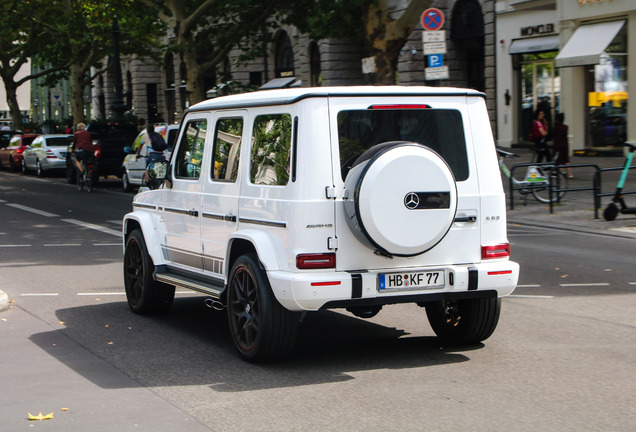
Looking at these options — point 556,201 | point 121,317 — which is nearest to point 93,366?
point 121,317

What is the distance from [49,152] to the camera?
35.6 m

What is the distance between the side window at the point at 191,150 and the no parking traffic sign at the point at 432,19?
1080 centimetres

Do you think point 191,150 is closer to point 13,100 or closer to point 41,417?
point 41,417

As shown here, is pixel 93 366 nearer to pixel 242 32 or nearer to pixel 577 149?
pixel 577 149

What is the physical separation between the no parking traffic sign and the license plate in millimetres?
12291

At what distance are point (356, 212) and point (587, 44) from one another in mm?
23337

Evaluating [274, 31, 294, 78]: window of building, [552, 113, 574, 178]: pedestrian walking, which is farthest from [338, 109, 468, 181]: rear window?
[274, 31, 294, 78]: window of building

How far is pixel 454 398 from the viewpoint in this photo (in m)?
5.80

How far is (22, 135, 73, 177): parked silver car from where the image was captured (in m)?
35.4

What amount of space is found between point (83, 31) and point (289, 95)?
132 ft

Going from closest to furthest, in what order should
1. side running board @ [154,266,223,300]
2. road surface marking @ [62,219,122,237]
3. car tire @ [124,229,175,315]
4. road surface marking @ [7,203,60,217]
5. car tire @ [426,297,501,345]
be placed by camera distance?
car tire @ [426,297,501,345] < side running board @ [154,266,223,300] < car tire @ [124,229,175,315] < road surface marking @ [62,219,122,237] < road surface marking @ [7,203,60,217]

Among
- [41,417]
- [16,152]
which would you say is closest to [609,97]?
[16,152]

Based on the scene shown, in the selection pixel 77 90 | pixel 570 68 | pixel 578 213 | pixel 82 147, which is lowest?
pixel 578 213

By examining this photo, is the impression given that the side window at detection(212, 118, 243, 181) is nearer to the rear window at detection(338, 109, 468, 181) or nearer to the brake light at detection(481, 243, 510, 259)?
the rear window at detection(338, 109, 468, 181)
